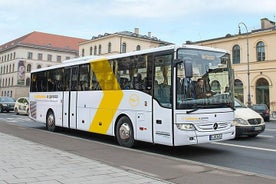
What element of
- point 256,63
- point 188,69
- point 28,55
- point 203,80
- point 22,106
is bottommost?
point 22,106

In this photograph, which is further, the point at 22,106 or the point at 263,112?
the point at 22,106

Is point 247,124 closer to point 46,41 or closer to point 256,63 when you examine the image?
point 256,63

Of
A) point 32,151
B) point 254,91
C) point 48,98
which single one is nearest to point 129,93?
point 32,151

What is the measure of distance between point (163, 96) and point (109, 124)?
122 inches

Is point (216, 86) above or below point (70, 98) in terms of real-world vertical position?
above

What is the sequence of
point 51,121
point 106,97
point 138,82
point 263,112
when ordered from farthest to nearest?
point 263,112, point 51,121, point 106,97, point 138,82

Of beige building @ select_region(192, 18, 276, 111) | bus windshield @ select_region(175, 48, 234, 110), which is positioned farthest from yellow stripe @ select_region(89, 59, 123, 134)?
beige building @ select_region(192, 18, 276, 111)

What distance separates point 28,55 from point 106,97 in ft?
286

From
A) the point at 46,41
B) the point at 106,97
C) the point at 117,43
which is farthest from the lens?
the point at 46,41

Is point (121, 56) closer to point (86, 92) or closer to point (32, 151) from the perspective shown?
point (86, 92)

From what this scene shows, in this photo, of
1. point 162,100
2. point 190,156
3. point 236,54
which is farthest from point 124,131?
point 236,54

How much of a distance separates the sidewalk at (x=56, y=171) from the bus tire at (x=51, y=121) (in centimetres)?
690

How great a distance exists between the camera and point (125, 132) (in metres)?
11.0

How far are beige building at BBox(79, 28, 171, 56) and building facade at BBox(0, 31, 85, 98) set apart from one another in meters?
18.8
